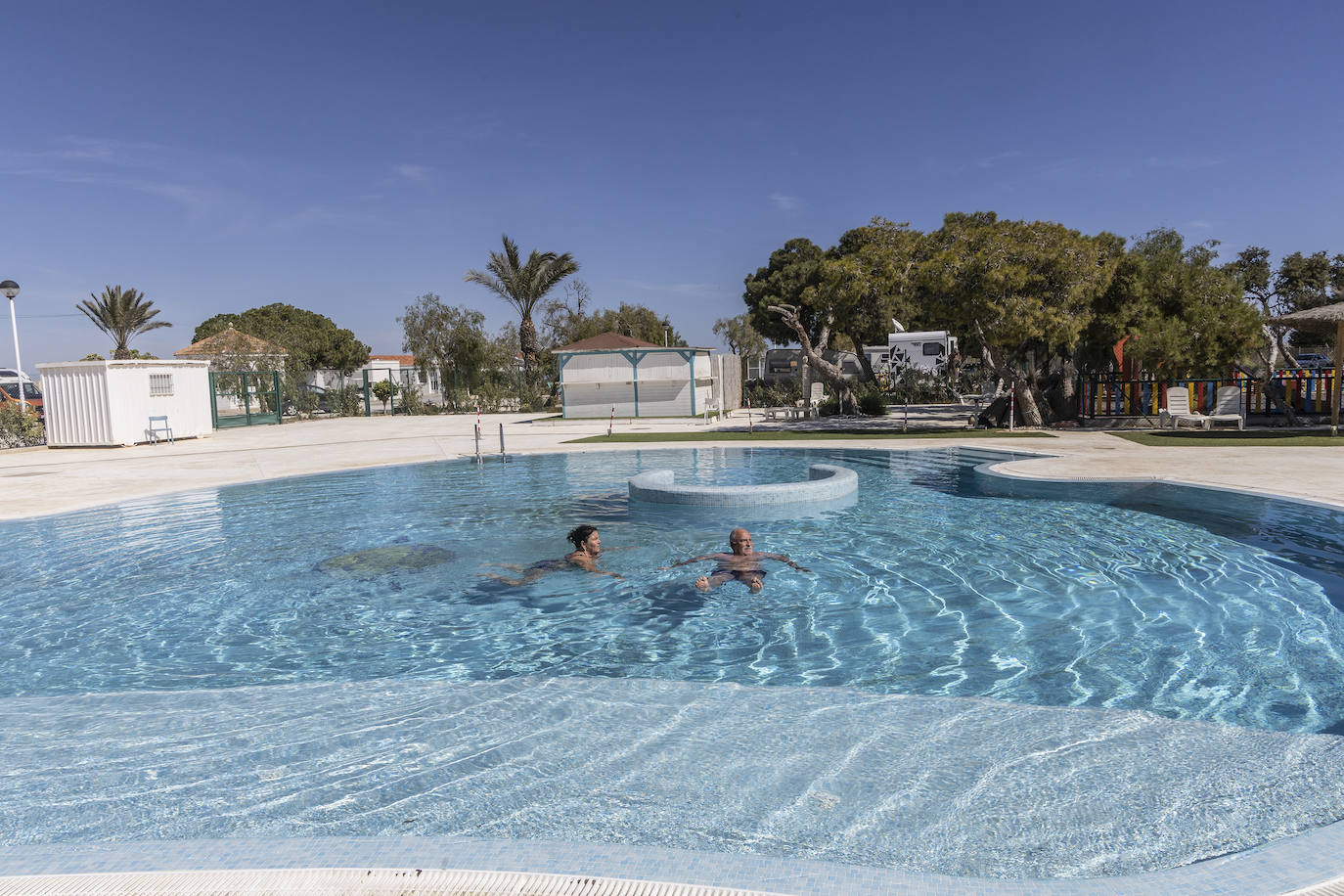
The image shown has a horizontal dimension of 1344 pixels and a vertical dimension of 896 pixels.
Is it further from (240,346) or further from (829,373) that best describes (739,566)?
(240,346)

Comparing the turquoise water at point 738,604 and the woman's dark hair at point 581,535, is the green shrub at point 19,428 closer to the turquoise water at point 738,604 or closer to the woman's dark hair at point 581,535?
the turquoise water at point 738,604

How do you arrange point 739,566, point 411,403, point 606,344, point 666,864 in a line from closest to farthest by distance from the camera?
point 666,864 < point 739,566 < point 606,344 < point 411,403

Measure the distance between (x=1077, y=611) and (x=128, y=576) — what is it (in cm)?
935

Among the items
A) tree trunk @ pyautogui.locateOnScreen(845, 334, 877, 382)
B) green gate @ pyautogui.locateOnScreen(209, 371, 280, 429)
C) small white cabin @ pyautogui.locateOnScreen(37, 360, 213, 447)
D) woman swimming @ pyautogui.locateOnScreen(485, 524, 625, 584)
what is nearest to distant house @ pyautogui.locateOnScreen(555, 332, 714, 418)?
tree trunk @ pyautogui.locateOnScreen(845, 334, 877, 382)

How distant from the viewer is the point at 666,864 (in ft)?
9.31

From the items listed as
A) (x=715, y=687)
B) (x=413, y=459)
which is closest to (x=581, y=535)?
(x=715, y=687)

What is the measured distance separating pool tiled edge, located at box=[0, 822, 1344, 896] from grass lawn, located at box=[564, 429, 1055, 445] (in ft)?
53.6

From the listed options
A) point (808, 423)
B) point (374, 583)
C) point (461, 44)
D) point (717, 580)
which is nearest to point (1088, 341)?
point (808, 423)

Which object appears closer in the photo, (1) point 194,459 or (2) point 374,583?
(2) point 374,583

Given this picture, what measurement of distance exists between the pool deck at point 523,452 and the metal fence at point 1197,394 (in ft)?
16.1

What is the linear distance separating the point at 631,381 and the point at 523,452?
1258cm

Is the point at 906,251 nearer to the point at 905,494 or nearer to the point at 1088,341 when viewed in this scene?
the point at 1088,341

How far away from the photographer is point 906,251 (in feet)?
68.8

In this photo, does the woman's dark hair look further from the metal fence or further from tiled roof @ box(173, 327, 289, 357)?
tiled roof @ box(173, 327, 289, 357)
